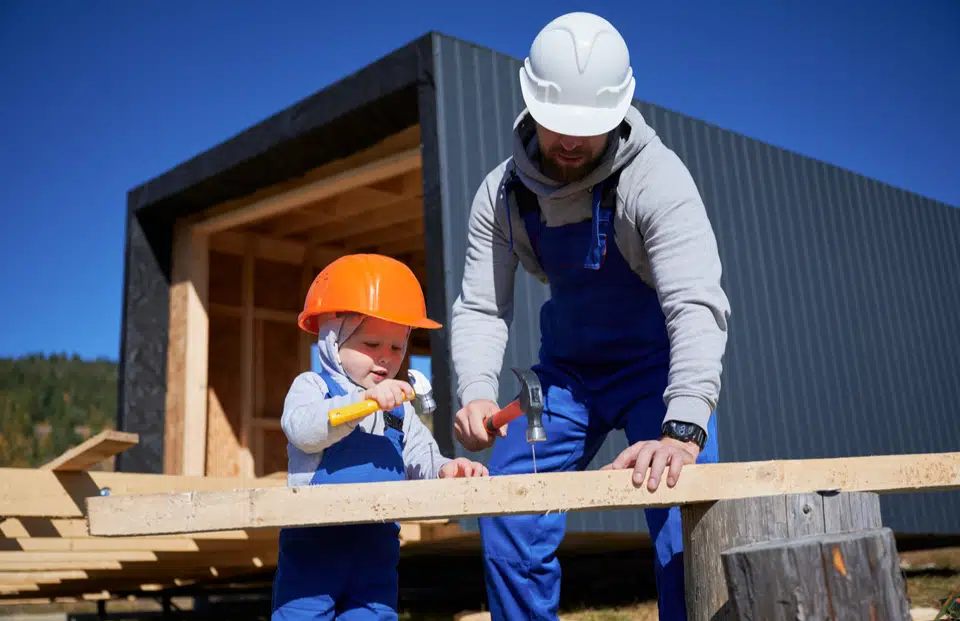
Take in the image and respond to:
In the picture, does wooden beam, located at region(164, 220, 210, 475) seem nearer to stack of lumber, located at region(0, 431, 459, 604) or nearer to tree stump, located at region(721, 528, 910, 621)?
stack of lumber, located at region(0, 431, 459, 604)

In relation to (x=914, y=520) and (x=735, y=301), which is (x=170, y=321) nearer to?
(x=735, y=301)

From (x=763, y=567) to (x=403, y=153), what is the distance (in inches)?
229

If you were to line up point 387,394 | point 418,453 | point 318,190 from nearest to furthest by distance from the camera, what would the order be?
point 387,394
point 418,453
point 318,190

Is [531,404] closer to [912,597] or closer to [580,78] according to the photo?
[580,78]

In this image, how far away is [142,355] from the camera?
891cm

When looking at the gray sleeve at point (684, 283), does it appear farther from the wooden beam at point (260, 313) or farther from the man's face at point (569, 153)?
the wooden beam at point (260, 313)

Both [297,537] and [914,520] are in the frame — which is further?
[914,520]

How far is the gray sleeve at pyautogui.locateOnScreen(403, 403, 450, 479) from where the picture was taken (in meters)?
3.15

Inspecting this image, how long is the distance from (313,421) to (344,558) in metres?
0.44

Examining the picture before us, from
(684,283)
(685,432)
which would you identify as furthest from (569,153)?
(685,432)

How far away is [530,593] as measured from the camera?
298 centimetres

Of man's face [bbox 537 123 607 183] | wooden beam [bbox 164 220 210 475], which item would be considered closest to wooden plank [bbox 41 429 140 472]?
man's face [bbox 537 123 607 183]

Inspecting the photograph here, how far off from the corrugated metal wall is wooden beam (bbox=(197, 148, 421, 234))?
98 centimetres

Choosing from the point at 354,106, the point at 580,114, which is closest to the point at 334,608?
the point at 580,114
